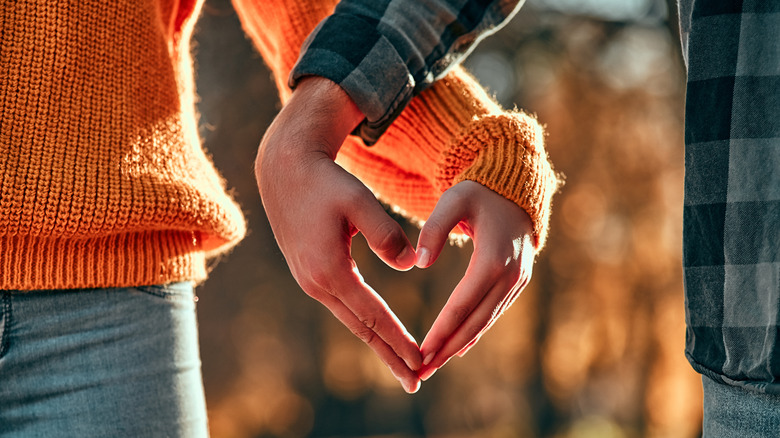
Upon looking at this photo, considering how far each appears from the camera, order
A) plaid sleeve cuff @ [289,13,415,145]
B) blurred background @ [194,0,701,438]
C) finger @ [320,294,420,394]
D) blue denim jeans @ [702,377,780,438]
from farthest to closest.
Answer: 1. blurred background @ [194,0,701,438]
2. plaid sleeve cuff @ [289,13,415,145]
3. finger @ [320,294,420,394]
4. blue denim jeans @ [702,377,780,438]

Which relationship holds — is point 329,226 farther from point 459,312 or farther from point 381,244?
point 459,312

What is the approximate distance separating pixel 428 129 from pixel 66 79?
48cm

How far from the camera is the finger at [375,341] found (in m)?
0.80

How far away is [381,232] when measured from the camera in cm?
76

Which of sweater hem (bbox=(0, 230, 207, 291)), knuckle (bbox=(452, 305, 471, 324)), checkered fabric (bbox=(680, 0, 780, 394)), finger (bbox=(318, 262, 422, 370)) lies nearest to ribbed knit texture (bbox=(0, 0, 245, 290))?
sweater hem (bbox=(0, 230, 207, 291))

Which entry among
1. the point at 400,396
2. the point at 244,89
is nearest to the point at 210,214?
the point at 244,89

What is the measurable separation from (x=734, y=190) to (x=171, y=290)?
2.36ft

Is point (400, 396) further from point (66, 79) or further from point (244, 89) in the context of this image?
point (66, 79)

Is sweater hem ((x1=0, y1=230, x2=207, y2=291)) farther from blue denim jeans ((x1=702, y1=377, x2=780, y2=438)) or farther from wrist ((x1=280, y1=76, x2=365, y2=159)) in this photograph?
blue denim jeans ((x1=702, y1=377, x2=780, y2=438))

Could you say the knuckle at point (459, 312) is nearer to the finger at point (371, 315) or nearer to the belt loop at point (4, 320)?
the finger at point (371, 315)

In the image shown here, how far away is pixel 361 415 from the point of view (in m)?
6.36

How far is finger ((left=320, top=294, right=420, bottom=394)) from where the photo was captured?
2.64 ft

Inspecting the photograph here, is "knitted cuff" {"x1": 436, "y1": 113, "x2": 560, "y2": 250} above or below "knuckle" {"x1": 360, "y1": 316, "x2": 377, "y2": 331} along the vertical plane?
above

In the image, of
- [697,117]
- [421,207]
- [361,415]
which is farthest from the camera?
[361,415]
